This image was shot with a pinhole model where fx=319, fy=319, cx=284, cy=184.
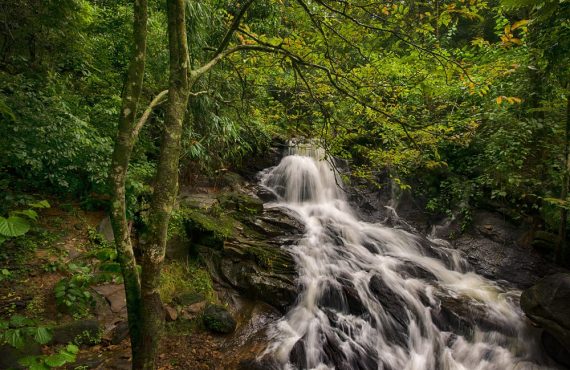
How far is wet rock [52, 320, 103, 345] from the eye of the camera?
12.3 feet

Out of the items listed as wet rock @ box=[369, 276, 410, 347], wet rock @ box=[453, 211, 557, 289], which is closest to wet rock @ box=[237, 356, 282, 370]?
wet rock @ box=[369, 276, 410, 347]

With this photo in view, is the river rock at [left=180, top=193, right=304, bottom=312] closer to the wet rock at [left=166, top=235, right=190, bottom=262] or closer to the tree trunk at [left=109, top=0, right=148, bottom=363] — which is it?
the wet rock at [left=166, top=235, right=190, bottom=262]

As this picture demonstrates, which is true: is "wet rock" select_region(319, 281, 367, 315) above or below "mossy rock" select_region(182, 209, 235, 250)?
below

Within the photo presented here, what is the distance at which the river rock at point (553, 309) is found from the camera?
16.0 feet

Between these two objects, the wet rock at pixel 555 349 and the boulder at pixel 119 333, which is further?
the wet rock at pixel 555 349

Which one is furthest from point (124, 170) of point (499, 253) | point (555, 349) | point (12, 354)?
point (499, 253)

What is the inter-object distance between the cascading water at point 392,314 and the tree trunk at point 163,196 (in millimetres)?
2060

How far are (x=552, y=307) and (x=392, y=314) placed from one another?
96.1 inches

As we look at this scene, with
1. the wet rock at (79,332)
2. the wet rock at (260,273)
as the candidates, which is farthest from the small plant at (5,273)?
the wet rock at (260,273)

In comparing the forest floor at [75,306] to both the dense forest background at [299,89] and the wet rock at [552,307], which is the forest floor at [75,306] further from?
the wet rock at [552,307]

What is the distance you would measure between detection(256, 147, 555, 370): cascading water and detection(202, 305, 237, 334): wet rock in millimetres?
686

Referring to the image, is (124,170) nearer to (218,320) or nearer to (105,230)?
(218,320)

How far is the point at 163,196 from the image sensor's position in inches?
82.0

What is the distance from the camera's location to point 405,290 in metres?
6.33
